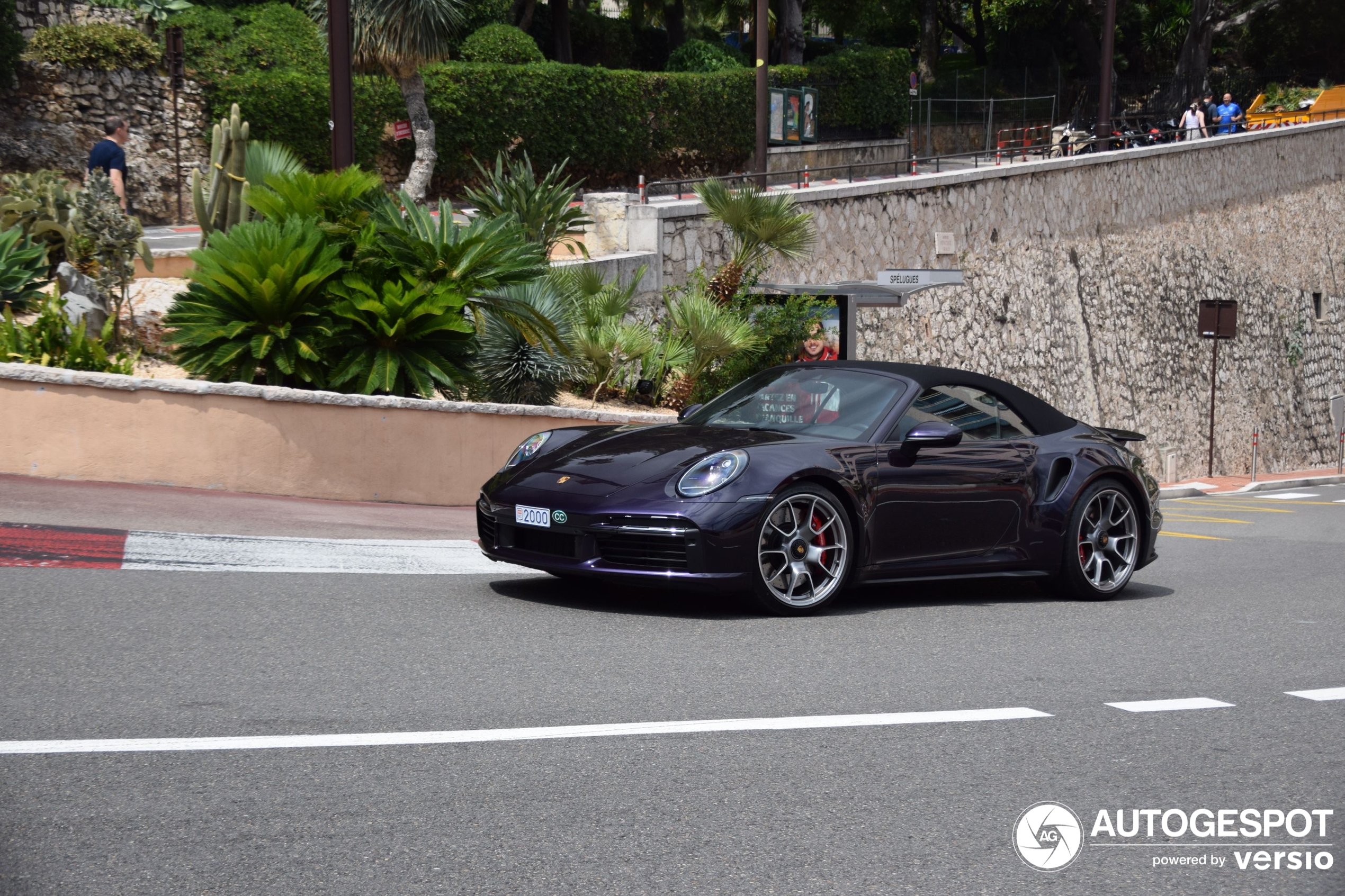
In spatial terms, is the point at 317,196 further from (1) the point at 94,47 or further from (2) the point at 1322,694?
(1) the point at 94,47

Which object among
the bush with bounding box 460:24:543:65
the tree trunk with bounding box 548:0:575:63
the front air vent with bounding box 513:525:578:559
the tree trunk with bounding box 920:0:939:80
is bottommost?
the front air vent with bounding box 513:525:578:559

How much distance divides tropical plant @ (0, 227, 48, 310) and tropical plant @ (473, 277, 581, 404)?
371 cm

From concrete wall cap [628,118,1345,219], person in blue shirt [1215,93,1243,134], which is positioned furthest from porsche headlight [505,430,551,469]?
person in blue shirt [1215,93,1243,134]

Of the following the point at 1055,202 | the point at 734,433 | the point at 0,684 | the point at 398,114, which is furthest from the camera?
the point at 1055,202

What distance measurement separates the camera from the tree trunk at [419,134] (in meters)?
26.4

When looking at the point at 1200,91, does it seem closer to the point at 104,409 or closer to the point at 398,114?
the point at 398,114

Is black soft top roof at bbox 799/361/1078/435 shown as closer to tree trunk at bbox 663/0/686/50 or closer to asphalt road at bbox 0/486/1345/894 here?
asphalt road at bbox 0/486/1345/894

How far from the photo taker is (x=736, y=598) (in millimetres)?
7605

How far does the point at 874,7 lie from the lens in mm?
53094

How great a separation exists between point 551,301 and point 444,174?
703 inches

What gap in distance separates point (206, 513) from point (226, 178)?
5986mm

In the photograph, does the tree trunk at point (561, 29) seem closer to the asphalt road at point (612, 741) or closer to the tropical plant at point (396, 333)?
the tropical plant at point (396, 333)

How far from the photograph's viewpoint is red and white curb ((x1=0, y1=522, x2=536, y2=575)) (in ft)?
24.8

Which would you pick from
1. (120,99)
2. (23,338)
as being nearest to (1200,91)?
(120,99)
